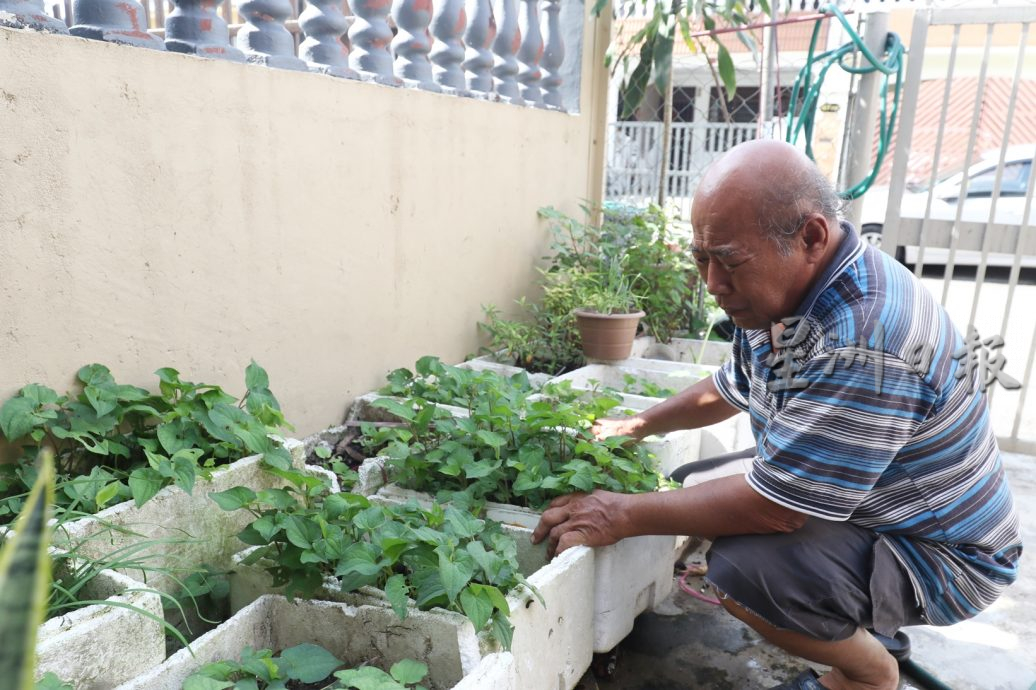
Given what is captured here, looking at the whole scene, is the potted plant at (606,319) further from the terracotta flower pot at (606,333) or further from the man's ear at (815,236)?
the man's ear at (815,236)

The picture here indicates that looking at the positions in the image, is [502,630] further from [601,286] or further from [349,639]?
[601,286]

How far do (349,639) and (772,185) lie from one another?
1346mm

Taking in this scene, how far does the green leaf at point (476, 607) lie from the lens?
152 centimetres

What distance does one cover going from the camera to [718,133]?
426 inches

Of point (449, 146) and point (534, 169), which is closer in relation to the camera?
point (449, 146)

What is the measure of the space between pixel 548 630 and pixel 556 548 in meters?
0.23

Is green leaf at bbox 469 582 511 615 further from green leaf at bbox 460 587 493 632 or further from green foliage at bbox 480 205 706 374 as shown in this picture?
green foliage at bbox 480 205 706 374

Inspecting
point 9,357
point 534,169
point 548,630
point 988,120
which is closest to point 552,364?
point 534,169

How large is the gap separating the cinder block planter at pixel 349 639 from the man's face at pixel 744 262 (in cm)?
→ 94

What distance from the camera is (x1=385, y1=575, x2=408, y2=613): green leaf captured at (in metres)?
1.58

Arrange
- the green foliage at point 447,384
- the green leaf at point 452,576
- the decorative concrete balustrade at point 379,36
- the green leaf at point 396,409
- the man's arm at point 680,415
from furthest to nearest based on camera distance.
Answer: the green foliage at point 447,384 < the man's arm at point 680,415 < the green leaf at point 396,409 < the decorative concrete balustrade at point 379,36 < the green leaf at point 452,576

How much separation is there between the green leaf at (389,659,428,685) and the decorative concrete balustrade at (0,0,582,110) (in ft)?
5.54

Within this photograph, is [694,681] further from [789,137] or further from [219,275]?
[789,137]

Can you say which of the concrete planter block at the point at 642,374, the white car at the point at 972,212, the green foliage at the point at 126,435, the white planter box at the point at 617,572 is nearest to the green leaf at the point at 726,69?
the white car at the point at 972,212
